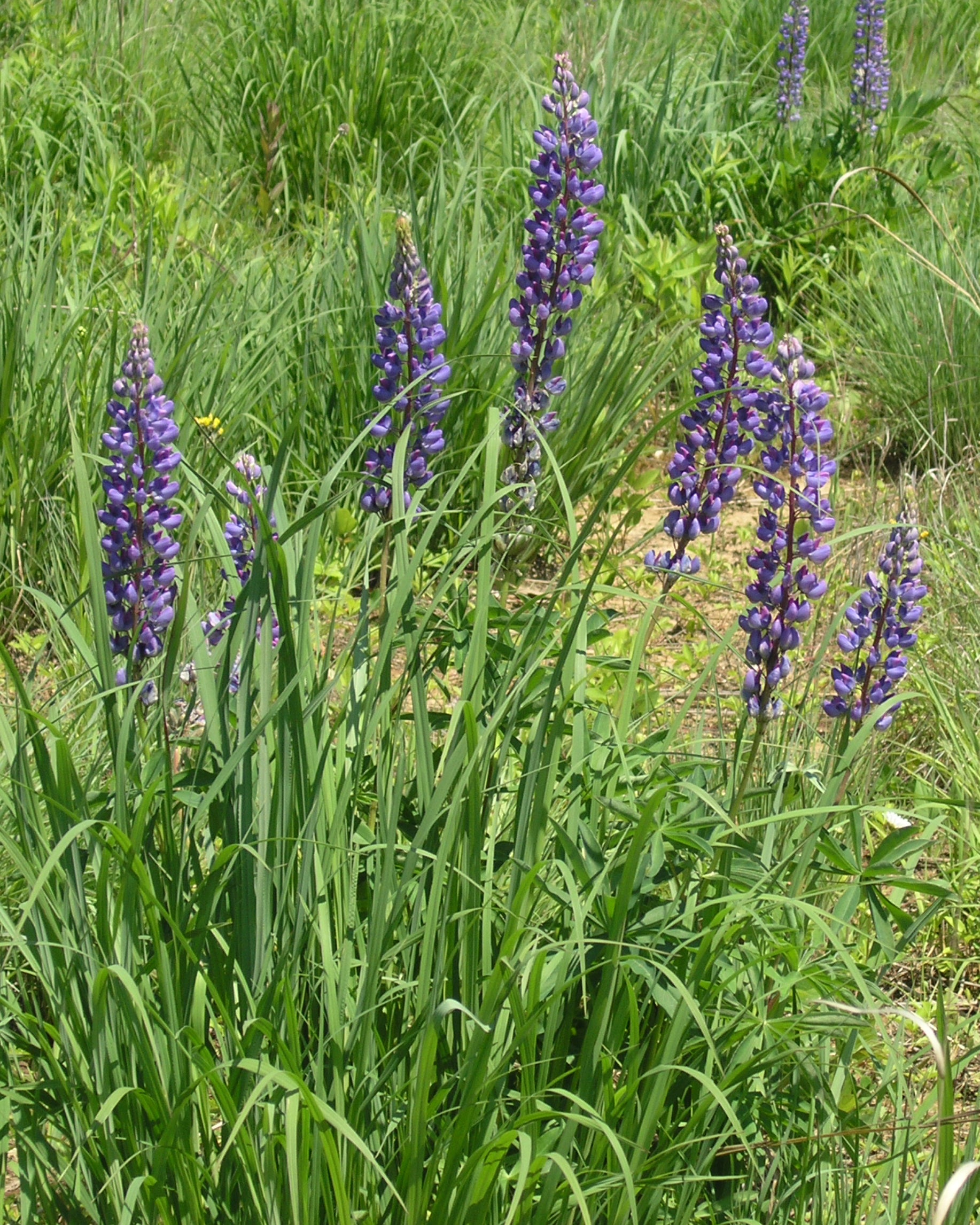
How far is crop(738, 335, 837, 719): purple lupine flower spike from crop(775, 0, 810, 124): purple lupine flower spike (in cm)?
379

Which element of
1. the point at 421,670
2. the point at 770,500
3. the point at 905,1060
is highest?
the point at 770,500

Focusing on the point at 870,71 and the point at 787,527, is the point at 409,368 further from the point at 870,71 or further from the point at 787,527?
the point at 870,71

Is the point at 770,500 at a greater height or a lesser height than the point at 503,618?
greater

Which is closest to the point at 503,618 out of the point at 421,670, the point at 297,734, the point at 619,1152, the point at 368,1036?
the point at 421,670

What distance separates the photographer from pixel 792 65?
217 inches

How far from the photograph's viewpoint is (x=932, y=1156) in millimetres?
1710

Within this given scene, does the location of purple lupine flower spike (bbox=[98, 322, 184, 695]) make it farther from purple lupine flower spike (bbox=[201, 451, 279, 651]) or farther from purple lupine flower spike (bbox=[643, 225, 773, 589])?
purple lupine flower spike (bbox=[643, 225, 773, 589])

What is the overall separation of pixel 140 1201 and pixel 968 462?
9.99 ft

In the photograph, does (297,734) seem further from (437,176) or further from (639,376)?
(437,176)

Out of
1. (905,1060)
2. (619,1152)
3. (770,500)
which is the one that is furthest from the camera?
(770,500)

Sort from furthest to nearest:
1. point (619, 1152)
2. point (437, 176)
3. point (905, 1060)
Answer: point (437, 176) < point (905, 1060) < point (619, 1152)

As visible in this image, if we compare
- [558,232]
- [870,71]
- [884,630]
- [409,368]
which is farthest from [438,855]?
[870,71]

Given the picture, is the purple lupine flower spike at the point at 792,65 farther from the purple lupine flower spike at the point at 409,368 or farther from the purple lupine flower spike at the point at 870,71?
the purple lupine flower spike at the point at 409,368

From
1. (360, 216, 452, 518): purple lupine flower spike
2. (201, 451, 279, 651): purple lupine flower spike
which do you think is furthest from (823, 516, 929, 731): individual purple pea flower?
(201, 451, 279, 651): purple lupine flower spike
